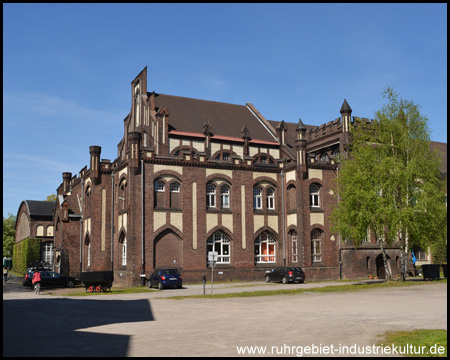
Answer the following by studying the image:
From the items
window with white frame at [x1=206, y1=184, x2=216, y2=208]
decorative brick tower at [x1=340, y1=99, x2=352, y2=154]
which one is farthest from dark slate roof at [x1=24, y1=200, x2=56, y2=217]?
decorative brick tower at [x1=340, y1=99, x2=352, y2=154]

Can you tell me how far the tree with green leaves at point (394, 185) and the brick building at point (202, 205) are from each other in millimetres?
6239

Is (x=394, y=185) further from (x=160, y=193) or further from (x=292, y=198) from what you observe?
(x=160, y=193)

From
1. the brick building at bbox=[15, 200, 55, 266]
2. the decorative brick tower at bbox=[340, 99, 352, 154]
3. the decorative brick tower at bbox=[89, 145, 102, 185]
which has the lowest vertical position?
the brick building at bbox=[15, 200, 55, 266]

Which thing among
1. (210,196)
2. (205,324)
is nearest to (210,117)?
(210,196)

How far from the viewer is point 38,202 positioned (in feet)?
226

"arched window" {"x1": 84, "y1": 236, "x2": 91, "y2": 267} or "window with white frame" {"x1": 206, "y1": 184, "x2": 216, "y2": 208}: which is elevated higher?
"window with white frame" {"x1": 206, "y1": 184, "x2": 216, "y2": 208}

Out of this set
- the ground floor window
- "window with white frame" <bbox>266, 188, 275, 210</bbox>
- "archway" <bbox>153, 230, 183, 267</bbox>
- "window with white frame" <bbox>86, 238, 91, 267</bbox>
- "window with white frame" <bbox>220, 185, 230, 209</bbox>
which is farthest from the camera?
the ground floor window

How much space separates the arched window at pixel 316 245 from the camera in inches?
1577

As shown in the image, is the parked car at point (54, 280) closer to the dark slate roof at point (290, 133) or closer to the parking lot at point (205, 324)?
the parking lot at point (205, 324)

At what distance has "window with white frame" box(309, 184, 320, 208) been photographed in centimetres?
4094

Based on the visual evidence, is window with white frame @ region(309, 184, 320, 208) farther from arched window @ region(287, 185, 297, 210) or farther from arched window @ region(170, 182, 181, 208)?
arched window @ region(170, 182, 181, 208)

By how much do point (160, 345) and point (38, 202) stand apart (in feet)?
205

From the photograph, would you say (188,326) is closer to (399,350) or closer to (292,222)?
(399,350)

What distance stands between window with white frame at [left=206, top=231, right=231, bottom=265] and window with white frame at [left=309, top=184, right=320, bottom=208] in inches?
300
